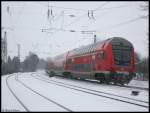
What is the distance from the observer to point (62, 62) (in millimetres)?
44094

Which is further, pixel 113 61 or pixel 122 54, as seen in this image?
pixel 122 54

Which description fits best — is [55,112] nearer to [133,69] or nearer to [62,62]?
[133,69]

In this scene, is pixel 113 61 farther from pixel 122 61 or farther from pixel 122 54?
pixel 122 54

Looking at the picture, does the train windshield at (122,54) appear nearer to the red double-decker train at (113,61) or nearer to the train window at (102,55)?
the red double-decker train at (113,61)

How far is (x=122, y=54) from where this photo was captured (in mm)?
24750

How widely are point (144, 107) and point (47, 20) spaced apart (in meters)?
17.6

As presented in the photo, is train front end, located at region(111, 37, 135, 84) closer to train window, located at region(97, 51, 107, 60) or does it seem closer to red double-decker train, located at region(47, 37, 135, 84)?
red double-decker train, located at region(47, 37, 135, 84)

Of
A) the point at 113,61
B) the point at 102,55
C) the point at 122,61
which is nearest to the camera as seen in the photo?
the point at 113,61

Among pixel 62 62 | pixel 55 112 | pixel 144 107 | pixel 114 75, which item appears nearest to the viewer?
pixel 55 112

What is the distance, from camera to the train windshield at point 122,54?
80.6 ft

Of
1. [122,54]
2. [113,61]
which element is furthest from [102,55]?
[122,54]

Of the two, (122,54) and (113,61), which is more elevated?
(122,54)

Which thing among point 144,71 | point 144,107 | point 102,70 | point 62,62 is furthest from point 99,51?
point 62,62

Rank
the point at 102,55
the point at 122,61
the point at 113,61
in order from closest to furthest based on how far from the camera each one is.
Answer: the point at 113,61, the point at 122,61, the point at 102,55
